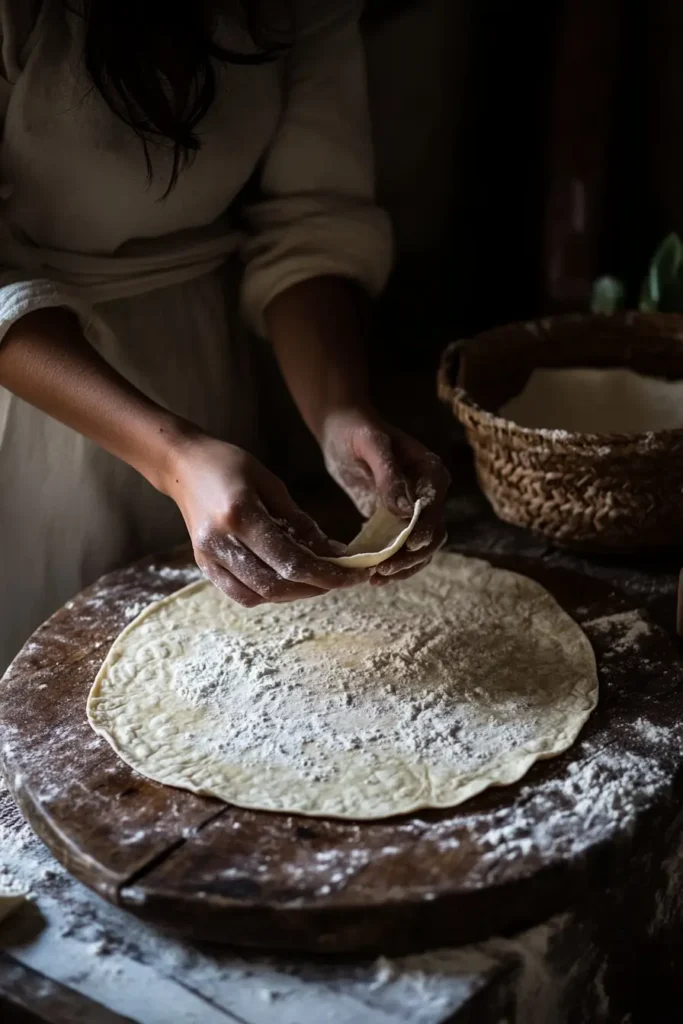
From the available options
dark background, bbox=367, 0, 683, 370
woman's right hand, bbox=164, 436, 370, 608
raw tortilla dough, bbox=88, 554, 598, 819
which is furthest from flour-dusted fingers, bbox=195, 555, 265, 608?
dark background, bbox=367, 0, 683, 370

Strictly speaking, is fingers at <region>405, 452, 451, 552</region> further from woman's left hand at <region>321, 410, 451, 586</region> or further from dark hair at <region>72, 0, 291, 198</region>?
dark hair at <region>72, 0, 291, 198</region>

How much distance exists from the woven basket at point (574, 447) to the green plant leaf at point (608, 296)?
17cm

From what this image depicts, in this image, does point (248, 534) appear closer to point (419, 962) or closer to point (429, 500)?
point (429, 500)

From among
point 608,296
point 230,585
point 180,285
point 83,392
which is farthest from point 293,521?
point 608,296

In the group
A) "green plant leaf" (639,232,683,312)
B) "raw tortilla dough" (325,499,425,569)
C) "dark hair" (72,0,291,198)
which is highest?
"dark hair" (72,0,291,198)

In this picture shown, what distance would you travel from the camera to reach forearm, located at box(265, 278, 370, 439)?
58.0 inches

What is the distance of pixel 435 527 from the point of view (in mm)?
1242

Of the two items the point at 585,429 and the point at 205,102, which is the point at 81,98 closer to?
the point at 205,102

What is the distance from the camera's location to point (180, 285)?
1539 millimetres

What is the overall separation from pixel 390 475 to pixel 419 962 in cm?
62

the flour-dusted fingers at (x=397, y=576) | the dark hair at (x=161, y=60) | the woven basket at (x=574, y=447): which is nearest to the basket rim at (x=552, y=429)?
the woven basket at (x=574, y=447)

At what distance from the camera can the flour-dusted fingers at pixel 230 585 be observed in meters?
1.12

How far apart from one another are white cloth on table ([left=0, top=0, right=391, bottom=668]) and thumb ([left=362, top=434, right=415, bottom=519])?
0.34 meters

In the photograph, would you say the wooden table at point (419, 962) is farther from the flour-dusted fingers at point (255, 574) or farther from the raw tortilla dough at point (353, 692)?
the flour-dusted fingers at point (255, 574)
